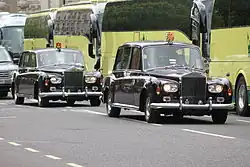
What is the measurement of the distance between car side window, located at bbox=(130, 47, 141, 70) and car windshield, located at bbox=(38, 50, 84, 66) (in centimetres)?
692

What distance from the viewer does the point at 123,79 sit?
23094 mm

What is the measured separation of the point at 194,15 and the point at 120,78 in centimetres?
722

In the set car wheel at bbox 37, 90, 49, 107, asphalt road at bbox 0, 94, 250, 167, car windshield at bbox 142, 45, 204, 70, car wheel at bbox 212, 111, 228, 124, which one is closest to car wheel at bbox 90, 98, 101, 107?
car wheel at bbox 37, 90, 49, 107

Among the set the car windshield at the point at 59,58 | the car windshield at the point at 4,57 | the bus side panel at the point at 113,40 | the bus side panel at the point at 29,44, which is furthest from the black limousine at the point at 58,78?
the bus side panel at the point at 29,44

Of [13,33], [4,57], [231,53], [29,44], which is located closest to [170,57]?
[231,53]

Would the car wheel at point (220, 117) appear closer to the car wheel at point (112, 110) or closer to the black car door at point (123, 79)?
the black car door at point (123, 79)

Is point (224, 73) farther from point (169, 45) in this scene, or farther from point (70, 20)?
point (70, 20)

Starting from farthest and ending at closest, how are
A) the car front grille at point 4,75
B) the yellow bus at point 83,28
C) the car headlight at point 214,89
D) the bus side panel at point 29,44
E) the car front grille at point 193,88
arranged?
the bus side panel at point 29,44 → the yellow bus at point 83,28 → the car front grille at point 4,75 → the car headlight at point 214,89 → the car front grille at point 193,88

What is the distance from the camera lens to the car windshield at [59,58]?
29719mm

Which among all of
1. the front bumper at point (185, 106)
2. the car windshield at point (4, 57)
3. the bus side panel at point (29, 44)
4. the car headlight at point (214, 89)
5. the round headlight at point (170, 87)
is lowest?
the bus side panel at point (29, 44)

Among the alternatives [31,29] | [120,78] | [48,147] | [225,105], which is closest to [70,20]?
[31,29]

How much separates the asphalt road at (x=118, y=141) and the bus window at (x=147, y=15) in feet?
23.8

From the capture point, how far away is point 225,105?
2114 centimetres

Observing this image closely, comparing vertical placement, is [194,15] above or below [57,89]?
above
